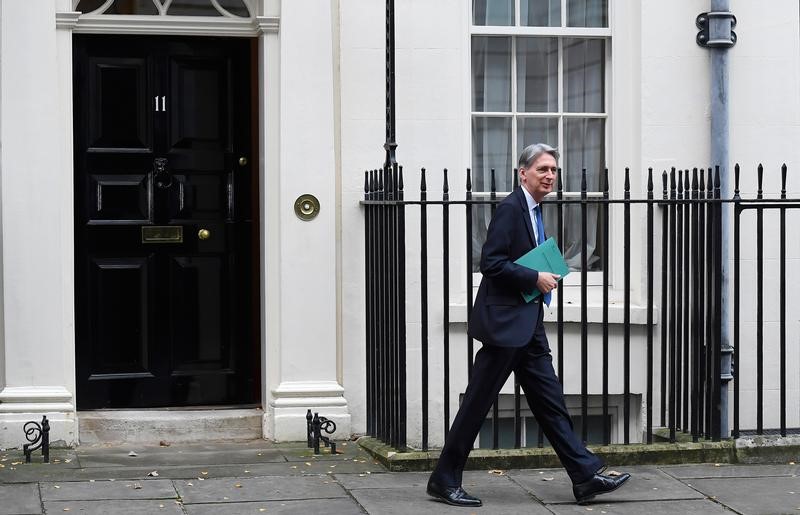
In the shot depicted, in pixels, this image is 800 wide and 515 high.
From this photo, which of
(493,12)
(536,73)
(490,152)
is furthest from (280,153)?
(536,73)

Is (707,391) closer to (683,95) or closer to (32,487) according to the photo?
(683,95)

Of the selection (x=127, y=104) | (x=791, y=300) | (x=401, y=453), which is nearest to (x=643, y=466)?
(x=401, y=453)

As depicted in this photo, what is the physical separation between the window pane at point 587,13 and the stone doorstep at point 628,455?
2.84 metres

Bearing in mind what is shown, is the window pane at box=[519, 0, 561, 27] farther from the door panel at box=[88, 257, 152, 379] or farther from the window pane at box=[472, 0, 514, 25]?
the door panel at box=[88, 257, 152, 379]

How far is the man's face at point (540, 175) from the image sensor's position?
21.5 feet

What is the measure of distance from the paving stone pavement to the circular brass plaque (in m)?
1.46

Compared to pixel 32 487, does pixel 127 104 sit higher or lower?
higher

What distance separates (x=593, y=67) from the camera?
893 centimetres

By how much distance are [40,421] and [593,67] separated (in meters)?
4.19

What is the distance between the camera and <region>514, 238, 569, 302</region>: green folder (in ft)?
21.5

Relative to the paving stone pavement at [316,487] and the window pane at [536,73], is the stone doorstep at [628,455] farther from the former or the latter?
the window pane at [536,73]

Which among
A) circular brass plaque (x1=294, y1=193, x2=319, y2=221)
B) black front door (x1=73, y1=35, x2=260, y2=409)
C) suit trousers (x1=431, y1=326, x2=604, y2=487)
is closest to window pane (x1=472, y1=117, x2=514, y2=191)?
circular brass plaque (x1=294, y1=193, x2=319, y2=221)

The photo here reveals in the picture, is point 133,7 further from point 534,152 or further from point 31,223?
point 534,152

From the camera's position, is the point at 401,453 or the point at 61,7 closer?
the point at 401,453
